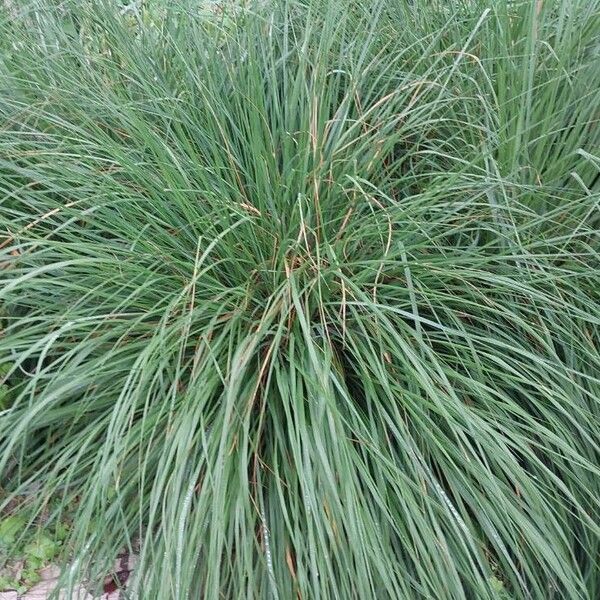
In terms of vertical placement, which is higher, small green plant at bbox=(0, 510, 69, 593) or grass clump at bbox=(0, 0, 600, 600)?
grass clump at bbox=(0, 0, 600, 600)

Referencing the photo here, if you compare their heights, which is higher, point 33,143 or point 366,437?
point 33,143

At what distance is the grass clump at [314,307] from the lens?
2.01 m

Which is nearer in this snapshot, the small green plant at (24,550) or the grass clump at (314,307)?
the grass clump at (314,307)

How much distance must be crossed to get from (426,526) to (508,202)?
961mm

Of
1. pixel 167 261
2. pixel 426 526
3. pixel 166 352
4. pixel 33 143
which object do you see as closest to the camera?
pixel 426 526

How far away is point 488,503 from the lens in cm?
208

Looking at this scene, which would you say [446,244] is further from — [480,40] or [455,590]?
[455,590]

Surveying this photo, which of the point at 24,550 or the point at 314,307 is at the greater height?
the point at 314,307

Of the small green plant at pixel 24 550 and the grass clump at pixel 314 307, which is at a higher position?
the grass clump at pixel 314 307

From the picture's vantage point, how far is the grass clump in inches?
79.0

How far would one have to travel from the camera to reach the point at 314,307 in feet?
7.47

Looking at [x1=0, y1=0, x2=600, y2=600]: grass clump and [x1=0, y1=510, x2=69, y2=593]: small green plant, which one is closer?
[x1=0, y1=0, x2=600, y2=600]: grass clump

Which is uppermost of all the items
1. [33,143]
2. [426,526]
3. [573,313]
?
[33,143]

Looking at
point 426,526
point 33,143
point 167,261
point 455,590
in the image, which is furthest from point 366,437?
point 33,143
